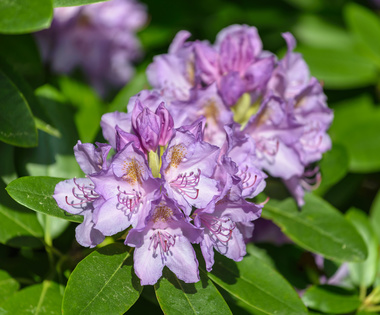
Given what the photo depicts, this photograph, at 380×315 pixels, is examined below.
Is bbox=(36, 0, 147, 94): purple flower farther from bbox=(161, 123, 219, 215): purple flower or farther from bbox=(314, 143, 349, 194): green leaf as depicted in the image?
bbox=(161, 123, 219, 215): purple flower

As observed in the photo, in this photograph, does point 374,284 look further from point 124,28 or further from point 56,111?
point 124,28

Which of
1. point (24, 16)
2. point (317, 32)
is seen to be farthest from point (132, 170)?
point (317, 32)

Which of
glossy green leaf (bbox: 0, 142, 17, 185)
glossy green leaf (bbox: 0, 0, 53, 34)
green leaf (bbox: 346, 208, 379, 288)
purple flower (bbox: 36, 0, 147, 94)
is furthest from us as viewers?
purple flower (bbox: 36, 0, 147, 94)

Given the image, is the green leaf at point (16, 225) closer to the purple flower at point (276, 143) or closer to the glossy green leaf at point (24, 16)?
the glossy green leaf at point (24, 16)

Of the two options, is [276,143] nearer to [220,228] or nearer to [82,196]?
[220,228]

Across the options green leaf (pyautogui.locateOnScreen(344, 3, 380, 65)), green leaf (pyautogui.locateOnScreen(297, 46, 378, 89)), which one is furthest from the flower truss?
green leaf (pyautogui.locateOnScreen(344, 3, 380, 65))

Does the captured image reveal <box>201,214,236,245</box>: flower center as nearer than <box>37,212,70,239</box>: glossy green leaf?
Yes
